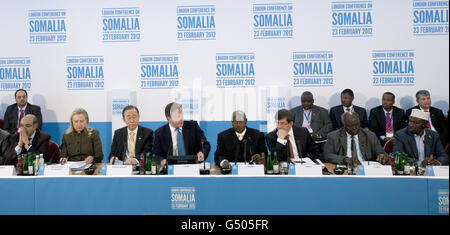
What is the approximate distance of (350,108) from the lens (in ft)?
17.1

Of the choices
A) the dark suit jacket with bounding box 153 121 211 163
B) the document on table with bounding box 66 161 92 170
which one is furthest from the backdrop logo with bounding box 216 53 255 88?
the document on table with bounding box 66 161 92 170

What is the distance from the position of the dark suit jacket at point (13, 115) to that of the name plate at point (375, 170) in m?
4.46

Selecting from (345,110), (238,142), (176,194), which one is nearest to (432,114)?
(345,110)

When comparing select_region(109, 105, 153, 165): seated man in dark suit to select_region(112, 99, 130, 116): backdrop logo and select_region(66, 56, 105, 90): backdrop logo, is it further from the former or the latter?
select_region(66, 56, 105, 90): backdrop logo

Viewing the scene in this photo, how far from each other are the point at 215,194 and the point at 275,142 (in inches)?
49.1

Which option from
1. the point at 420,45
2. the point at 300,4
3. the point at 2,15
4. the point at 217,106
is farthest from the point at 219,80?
the point at 2,15

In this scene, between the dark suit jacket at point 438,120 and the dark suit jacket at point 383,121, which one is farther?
the dark suit jacket at point 383,121

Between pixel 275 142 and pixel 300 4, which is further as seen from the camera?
pixel 300 4

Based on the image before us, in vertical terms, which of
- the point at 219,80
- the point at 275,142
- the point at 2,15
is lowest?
the point at 275,142

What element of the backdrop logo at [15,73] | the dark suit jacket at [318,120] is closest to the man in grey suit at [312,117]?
the dark suit jacket at [318,120]

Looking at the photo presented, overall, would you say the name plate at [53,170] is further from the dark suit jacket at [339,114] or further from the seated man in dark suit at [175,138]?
the dark suit jacket at [339,114]

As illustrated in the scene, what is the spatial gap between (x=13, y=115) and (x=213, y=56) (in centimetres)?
307

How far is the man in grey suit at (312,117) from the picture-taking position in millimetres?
5078

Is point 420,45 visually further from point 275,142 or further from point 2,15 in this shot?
point 2,15
